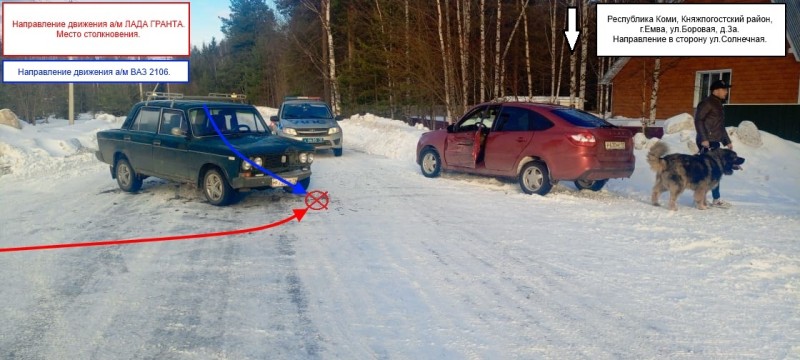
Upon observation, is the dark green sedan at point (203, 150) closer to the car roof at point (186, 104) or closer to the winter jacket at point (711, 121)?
the car roof at point (186, 104)

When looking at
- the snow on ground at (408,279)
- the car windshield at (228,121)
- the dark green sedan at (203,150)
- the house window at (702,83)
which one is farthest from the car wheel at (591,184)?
the house window at (702,83)

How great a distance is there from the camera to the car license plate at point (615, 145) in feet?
31.5

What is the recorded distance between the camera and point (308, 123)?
17172 millimetres

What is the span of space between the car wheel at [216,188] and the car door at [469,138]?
15.2 feet

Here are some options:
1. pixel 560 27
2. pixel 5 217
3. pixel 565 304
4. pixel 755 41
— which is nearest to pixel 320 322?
pixel 565 304

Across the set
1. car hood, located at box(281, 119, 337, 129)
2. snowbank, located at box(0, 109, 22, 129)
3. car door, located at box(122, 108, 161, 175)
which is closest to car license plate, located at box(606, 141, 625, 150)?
car door, located at box(122, 108, 161, 175)

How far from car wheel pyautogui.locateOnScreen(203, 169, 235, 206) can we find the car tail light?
548 centimetres

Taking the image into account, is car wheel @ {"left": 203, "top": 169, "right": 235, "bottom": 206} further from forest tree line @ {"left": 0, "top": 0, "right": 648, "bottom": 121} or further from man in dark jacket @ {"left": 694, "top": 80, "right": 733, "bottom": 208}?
forest tree line @ {"left": 0, "top": 0, "right": 648, "bottom": 121}

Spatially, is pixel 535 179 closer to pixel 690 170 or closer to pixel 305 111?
pixel 690 170

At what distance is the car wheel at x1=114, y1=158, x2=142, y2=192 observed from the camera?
10609mm

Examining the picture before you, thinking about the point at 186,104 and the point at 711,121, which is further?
the point at 186,104

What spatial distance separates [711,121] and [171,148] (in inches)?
335

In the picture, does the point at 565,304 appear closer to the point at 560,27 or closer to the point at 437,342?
the point at 437,342

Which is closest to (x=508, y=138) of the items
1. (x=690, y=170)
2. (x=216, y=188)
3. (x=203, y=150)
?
(x=690, y=170)
